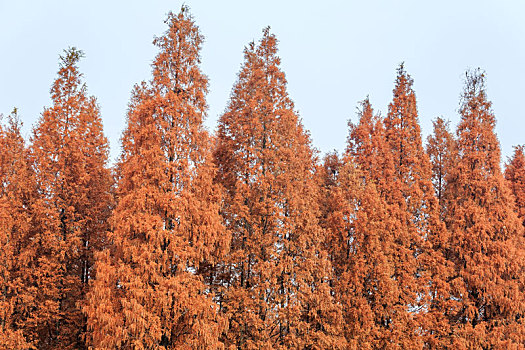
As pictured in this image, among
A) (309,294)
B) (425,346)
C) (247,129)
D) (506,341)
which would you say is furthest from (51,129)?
(506,341)

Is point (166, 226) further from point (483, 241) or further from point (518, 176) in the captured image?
point (518, 176)

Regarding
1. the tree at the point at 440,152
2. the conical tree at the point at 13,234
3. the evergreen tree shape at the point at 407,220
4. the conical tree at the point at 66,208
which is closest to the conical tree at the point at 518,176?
the tree at the point at 440,152

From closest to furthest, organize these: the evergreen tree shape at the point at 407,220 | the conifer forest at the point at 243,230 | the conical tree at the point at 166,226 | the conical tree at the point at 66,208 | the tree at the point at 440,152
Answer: the conical tree at the point at 166,226
the conifer forest at the point at 243,230
the conical tree at the point at 66,208
the evergreen tree shape at the point at 407,220
the tree at the point at 440,152

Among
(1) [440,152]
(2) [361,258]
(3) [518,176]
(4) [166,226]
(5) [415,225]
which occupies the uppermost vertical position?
(1) [440,152]

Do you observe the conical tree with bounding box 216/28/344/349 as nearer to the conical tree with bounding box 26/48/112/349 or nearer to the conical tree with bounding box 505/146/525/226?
the conical tree with bounding box 26/48/112/349

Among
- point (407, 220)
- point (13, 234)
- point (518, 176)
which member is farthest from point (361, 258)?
point (518, 176)

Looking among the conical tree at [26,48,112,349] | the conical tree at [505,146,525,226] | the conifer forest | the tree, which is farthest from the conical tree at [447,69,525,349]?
the conical tree at [26,48,112,349]

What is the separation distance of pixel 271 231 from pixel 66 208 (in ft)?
21.1

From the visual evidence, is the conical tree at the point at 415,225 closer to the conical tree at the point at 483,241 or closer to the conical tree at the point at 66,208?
the conical tree at the point at 483,241

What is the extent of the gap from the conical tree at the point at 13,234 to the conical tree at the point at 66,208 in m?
0.35

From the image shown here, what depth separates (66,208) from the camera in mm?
14688

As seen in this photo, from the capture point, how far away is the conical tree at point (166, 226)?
10.9 m

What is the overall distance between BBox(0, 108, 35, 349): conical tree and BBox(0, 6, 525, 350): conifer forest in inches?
2.2

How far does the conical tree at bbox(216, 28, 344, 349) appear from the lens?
12867mm
